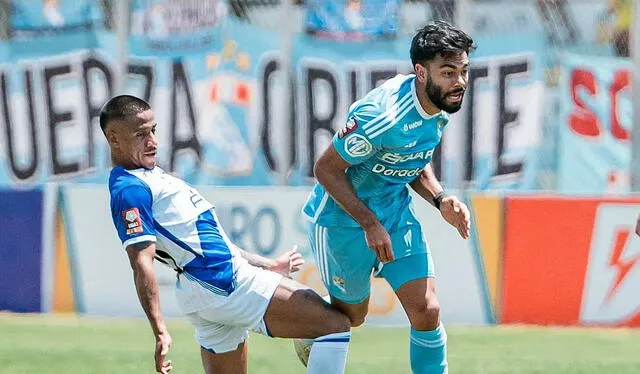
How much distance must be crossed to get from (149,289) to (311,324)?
0.95 m

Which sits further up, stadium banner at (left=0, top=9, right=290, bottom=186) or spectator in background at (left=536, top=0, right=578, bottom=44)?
spectator in background at (left=536, top=0, right=578, bottom=44)

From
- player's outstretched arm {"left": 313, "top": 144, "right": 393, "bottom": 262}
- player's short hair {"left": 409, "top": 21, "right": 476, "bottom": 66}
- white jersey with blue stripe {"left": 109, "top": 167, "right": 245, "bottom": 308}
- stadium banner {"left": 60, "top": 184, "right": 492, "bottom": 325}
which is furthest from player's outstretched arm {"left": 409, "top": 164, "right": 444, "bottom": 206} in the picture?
stadium banner {"left": 60, "top": 184, "right": 492, "bottom": 325}

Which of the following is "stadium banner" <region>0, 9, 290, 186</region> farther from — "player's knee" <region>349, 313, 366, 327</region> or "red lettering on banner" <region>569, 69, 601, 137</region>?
"player's knee" <region>349, 313, 366, 327</region>

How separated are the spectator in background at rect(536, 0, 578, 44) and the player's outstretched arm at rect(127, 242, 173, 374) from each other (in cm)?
1122

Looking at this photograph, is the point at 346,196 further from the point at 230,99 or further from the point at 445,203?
the point at 230,99

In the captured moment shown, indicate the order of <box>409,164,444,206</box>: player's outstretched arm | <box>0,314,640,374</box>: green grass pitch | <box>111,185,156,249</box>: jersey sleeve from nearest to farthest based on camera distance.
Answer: <box>111,185,156,249</box>: jersey sleeve < <box>409,164,444,206</box>: player's outstretched arm < <box>0,314,640,374</box>: green grass pitch

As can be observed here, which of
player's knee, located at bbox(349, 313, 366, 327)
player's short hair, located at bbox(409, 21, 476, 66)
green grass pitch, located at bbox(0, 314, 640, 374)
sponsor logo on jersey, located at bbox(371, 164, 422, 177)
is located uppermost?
player's short hair, located at bbox(409, 21, 476, 66)

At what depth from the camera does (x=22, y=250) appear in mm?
12875

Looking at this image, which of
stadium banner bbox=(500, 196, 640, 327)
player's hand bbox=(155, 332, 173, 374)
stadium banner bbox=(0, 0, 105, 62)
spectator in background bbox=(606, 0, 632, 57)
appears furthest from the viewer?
stadium banner bbox=(0, 0, 105, 62)

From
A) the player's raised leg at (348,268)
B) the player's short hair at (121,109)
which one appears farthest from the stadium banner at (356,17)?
the player's short hair at (121,109)

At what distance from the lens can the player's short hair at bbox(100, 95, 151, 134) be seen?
648cm

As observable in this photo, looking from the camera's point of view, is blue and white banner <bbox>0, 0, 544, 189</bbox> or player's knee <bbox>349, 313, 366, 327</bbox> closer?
player's knee <bbox>349, 313, 366, 327</bbox>

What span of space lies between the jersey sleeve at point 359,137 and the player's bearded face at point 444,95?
0.95 feet

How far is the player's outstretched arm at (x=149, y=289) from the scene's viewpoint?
6102mm
